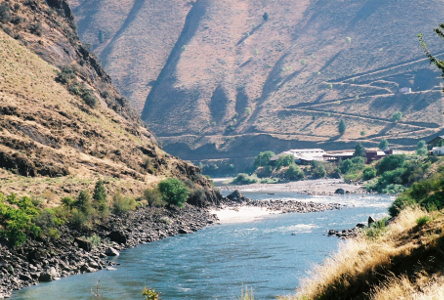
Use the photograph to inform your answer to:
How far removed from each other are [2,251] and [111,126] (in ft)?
157

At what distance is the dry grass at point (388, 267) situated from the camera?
1029 centimetres

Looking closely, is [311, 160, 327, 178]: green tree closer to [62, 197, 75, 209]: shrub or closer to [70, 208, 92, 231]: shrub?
[62, 197, 75, 209]: shrub

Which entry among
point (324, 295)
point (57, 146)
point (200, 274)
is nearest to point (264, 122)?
point (57, 146)

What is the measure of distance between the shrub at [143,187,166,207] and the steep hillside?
134cm

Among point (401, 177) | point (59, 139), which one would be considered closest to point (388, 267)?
point (59, 139)

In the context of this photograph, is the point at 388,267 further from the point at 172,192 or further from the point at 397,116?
the point at 397,116

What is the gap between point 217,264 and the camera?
41.6 metres

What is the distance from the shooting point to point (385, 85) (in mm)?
192000

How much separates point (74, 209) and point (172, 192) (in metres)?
22.2

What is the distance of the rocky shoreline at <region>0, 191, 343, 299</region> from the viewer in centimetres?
3600

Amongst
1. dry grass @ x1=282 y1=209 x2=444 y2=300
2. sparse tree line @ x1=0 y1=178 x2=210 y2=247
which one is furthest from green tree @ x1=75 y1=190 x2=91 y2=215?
dry grass @ x1=282 y1=209 x2=444 y2=300

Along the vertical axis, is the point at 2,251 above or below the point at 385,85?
below

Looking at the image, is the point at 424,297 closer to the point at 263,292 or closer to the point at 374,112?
the point at 263,292

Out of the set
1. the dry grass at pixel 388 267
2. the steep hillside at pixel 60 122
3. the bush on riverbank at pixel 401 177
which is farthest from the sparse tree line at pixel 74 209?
the bush on riverbank at pixel 401 177
